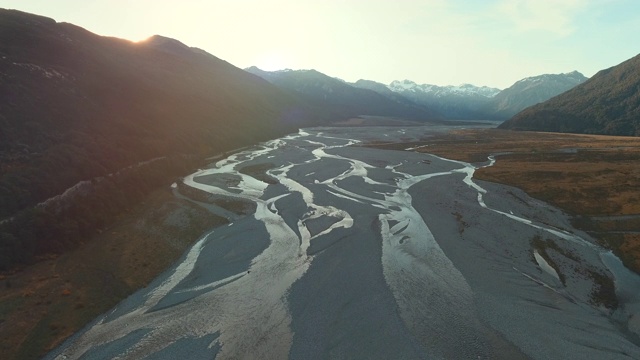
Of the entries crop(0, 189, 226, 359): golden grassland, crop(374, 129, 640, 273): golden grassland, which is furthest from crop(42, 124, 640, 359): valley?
crop(374, 129, 640, 273): golden grassland

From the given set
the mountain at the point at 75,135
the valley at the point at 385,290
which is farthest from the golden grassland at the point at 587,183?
the mountain at the point at 75,135

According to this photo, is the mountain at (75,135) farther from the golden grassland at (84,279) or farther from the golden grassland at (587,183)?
the golden grassland at (587,183)

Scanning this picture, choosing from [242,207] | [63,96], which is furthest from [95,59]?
[242,207]

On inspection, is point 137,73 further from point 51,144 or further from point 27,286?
point 27,286

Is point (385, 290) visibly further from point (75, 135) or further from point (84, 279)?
point (75, 135)

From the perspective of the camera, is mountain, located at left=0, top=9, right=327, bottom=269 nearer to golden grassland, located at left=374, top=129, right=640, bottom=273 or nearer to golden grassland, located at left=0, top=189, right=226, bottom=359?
golden grassland, located at left=0, top=189, right=226, bottom=359
